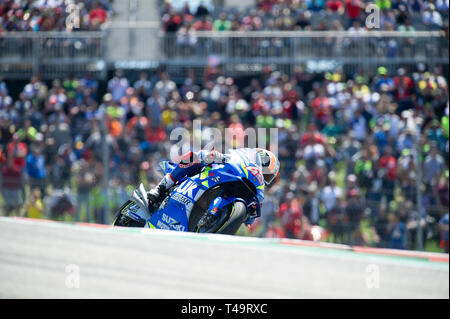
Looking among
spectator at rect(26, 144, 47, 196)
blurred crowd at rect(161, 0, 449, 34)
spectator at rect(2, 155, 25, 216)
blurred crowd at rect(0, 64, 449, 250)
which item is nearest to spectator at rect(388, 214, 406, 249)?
blurred crowd at rect(0, 64, 449, 250)

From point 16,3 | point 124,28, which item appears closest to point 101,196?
point 124,28

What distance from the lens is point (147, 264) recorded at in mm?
2701

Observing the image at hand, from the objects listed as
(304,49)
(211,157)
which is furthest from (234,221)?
(304,49)

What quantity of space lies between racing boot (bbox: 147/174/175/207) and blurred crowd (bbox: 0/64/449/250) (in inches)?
71.7

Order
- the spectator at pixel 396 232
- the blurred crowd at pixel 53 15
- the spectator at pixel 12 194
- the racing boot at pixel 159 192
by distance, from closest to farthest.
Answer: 1. the racing boot at pixel 159 192
2. the spectator at pixel 396 232
3. the spectator at pixel 12 194
4. the blurred crowd at pixel 53 15

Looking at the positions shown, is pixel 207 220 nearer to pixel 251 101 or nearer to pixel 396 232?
pixel 396 232

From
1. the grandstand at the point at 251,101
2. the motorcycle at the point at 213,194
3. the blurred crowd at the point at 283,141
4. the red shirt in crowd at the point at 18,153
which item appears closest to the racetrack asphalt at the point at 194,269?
the motorcycle at the point at 213,194

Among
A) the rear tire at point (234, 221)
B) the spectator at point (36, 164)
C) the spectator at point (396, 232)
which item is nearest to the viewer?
the rear tire at point (234, 221)

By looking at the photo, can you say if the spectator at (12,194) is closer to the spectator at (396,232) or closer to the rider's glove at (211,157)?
the spectator at (396,232)

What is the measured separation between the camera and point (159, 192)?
16.2 ft

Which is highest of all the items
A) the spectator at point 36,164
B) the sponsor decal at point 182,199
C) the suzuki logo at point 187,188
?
the suzuki logo at point 187,188

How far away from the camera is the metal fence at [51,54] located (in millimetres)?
14453
